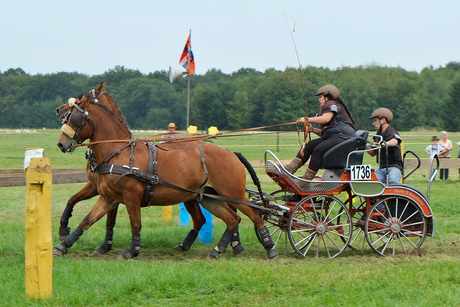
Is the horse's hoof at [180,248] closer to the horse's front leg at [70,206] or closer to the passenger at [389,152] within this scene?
the horse's front leg at [70,206]

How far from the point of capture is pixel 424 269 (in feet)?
19.9

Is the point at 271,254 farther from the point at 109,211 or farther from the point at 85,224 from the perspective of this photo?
the point at 85,224

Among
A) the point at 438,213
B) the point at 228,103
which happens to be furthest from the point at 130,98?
the point at 438,213

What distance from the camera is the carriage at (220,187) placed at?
7098 mm

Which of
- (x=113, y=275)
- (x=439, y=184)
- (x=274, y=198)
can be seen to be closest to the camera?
(x=113, y=275)

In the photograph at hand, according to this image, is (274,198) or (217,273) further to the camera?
(274,198)

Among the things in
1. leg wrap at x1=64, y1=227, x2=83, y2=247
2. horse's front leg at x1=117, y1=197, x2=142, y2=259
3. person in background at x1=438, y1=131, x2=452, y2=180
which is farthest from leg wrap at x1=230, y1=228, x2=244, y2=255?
person in background at x1=438, y1=131, x2=452, y2=180

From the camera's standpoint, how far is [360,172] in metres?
7.43

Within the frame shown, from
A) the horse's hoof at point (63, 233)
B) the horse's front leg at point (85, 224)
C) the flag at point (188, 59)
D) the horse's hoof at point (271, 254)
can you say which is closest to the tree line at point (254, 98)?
the flag at point (188, 59)

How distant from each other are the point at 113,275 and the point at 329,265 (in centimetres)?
259

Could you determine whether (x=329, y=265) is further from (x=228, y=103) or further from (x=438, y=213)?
(x=228, y=103)

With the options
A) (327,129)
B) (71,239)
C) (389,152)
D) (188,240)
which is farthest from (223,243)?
(389,152)

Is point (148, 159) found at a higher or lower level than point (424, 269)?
higher

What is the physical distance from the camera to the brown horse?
7.05 metres
